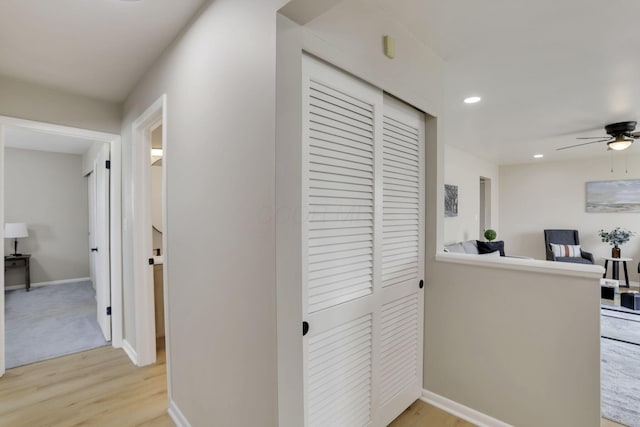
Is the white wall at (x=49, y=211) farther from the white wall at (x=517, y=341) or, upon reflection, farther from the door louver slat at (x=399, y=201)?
the white wall at (x=517, y=341)

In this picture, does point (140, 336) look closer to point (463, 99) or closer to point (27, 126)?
point (27, 126)

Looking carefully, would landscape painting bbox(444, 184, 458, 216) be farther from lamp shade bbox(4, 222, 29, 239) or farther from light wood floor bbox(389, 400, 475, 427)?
lamp shade bbox(4, 222, 29, 239)

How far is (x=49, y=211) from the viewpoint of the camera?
17.6 feet

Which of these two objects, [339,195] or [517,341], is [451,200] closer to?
[517,341]

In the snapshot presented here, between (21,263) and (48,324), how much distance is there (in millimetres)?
2585

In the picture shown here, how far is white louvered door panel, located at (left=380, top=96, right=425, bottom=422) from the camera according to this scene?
1760 millimetres

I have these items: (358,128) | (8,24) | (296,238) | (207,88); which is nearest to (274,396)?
(296,238)

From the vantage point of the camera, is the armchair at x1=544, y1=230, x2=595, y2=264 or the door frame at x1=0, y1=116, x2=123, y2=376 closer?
the door frame at x1=0, y1=116, x2=123, y2=376

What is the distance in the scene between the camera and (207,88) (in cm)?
150

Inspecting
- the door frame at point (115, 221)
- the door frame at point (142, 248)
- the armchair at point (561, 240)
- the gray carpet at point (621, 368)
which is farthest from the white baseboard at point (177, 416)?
the armchair at point (561, 240)

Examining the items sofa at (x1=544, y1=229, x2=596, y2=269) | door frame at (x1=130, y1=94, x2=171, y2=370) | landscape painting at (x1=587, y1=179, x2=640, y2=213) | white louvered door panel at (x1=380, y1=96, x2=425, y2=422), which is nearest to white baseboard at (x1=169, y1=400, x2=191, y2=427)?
door frame at (x1=130, y1=94, x2=171, y2=370)

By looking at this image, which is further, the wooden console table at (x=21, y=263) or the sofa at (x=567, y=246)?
the sofa at (x=567, y=246)

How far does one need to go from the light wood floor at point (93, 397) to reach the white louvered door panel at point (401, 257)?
257 millimetres

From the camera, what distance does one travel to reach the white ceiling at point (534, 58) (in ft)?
5.36
